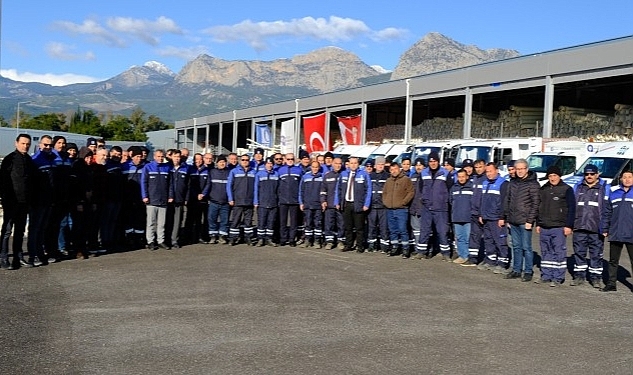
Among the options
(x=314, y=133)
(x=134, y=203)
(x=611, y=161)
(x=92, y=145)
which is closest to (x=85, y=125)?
(x=314, y=133)

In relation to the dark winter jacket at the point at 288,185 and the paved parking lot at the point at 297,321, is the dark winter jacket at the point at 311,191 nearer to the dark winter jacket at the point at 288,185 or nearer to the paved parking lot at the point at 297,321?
the dark winter jacket at the point at 288,185

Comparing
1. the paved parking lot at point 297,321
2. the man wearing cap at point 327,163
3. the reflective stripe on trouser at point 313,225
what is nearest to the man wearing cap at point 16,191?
the paved parking lot at point 297,321

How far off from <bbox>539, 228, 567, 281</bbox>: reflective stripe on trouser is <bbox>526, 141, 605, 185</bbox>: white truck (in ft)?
34.2

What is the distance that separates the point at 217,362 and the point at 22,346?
1.95 meters

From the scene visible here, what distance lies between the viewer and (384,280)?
10906mm

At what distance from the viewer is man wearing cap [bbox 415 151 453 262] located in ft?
43.8

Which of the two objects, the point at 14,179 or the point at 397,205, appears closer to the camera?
the point at 14,179

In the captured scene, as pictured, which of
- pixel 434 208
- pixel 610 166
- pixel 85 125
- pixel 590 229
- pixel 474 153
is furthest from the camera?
pixel 85 125

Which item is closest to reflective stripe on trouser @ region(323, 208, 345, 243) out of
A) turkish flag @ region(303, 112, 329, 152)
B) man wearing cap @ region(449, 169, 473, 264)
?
man wearing cap @ region(449, 169, 473, 264)

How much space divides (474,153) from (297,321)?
17.1m

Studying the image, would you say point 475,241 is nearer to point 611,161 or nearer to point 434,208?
point 434,208

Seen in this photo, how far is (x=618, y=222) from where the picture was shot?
1059cm

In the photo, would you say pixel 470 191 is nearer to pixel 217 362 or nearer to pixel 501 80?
pixel 217 362

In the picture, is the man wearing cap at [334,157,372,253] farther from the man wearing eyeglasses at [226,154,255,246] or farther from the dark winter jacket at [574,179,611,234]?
the dark winter jacket at [574,179,611,234]
